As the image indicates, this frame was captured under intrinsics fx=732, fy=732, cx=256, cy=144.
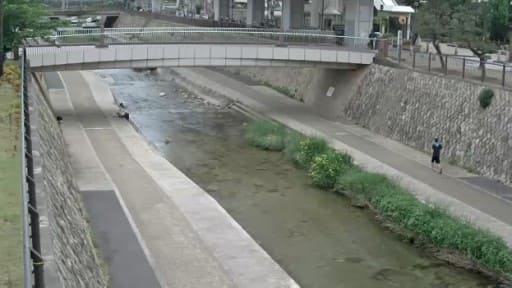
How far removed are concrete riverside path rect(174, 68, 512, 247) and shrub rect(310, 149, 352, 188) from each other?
3.78 ft

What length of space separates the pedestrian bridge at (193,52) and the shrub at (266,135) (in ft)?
12.5

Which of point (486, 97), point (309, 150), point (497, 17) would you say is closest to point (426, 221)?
point (309, 150)

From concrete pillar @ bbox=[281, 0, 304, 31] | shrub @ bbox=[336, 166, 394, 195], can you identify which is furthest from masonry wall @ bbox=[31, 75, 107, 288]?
concrete pillar @ bbox=[281, 0, 304, 31]

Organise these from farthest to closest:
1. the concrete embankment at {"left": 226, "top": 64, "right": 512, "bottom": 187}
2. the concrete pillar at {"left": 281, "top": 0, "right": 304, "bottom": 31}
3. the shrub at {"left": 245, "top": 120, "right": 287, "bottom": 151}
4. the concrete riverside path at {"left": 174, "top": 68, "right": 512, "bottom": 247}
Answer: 1. the concrete pillar at {"left": 281, "top": 0, "right": 304, "bottom": 31}
2. the shrub at {"left": 245, "top": 120, "right": 287, "bottom": 151}
3. the concrete embankment at {"left": 226, "top": 64, "right": 512, "bottom": 187}
4. the concrete riverside path at {"left": 174, "top": 68, "right": 512, "bottom": 247}

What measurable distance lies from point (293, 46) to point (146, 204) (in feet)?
60.1

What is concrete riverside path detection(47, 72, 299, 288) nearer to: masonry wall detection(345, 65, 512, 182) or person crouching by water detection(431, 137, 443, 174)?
person crouching by water detection(431, 137, 443, 174)

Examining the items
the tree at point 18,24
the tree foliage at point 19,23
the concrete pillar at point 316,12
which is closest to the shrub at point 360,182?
the tree at point 18,24

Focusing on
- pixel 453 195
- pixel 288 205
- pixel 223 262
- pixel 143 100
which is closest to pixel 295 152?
pixel 288 205

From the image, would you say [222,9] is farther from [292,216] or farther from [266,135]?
[292,216]

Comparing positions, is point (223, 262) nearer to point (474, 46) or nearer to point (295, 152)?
point (295, 152)

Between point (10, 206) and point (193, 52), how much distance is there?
79.7ft

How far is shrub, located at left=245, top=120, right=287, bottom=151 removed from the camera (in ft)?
105

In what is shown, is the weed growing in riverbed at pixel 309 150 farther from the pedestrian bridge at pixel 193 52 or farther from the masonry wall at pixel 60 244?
the masonry wall at pixel 60 244

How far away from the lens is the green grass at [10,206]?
374 inches
